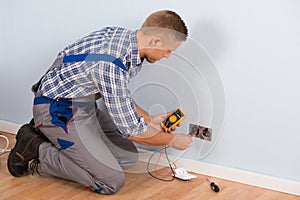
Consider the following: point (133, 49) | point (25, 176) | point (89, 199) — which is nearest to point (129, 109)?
point (133, 49)

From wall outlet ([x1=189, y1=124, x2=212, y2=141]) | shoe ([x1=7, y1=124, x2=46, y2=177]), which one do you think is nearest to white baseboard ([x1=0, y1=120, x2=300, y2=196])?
wall outlet ([x1=189, y1=124, x2=212, y2=141])

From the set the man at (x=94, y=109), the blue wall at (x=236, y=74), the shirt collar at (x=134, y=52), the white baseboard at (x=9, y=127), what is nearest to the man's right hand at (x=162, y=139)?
the man at (x=94, y=109)

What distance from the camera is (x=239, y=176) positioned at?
240 centimetres

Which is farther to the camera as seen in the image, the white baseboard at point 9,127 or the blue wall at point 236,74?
the white baseboard at point 9,127

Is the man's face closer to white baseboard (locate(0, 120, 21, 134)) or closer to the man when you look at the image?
the man

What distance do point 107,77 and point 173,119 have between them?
0.41 m

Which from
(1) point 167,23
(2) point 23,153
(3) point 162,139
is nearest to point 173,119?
(3) point 162,139

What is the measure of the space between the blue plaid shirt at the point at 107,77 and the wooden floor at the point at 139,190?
277mm

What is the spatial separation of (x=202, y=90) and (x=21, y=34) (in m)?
1.16

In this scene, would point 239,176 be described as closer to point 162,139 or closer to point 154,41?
point 162,139

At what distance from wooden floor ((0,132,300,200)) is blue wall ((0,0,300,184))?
0.41ft

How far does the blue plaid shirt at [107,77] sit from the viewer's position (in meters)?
2.13

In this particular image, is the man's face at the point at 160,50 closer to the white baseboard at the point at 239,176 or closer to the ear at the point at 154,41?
the ear at the point at 154,41

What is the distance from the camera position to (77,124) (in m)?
2.36
